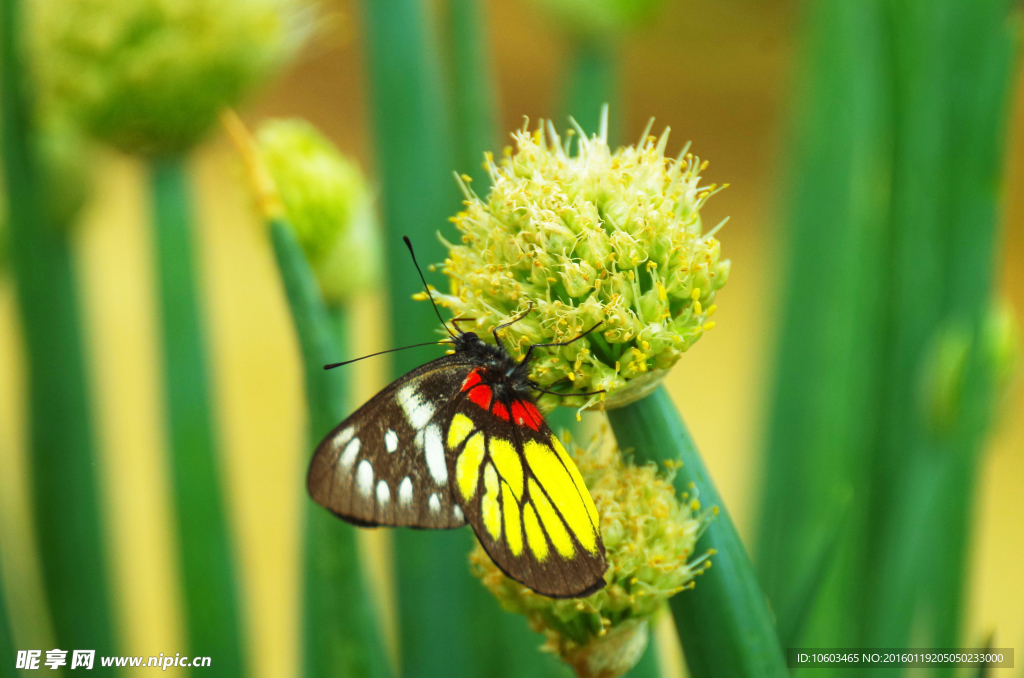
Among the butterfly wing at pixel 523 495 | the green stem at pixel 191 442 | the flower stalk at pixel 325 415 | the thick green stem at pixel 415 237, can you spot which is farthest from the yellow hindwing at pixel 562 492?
the green stem at pixel 191 442

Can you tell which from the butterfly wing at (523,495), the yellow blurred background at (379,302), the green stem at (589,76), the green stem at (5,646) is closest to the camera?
the butterfly wing at (523,495)

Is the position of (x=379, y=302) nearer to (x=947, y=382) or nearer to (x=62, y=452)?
(x=62, y=452)

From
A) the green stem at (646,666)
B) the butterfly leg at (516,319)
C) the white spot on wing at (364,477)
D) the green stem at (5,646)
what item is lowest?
the green stem at (646,666)

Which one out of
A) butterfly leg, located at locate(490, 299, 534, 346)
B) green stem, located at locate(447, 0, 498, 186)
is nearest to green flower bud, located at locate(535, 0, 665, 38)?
green stem, located at locate(447, 0, 498, 186)

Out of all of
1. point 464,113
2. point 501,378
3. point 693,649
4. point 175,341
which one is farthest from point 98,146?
point 693,649

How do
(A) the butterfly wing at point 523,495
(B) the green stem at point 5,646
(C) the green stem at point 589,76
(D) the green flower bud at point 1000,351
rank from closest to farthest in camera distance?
(A) the butterfly wing at point 523,495 < (B) the green stem at point 5,646 < (D) the green flower bud at point 1000,351 < (C) the green stem at point 589,76

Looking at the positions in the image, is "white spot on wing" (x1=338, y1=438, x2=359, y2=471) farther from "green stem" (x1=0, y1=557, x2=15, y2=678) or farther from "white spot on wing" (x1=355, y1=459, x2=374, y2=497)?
"green stem" (x1=0, y1=557, x2=15, y2=678)

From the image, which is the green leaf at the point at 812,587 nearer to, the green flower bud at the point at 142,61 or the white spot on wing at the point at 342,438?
the white spot on wing at the point at 342,438

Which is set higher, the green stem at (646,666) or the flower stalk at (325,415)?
the flower stalk at (325,415)
